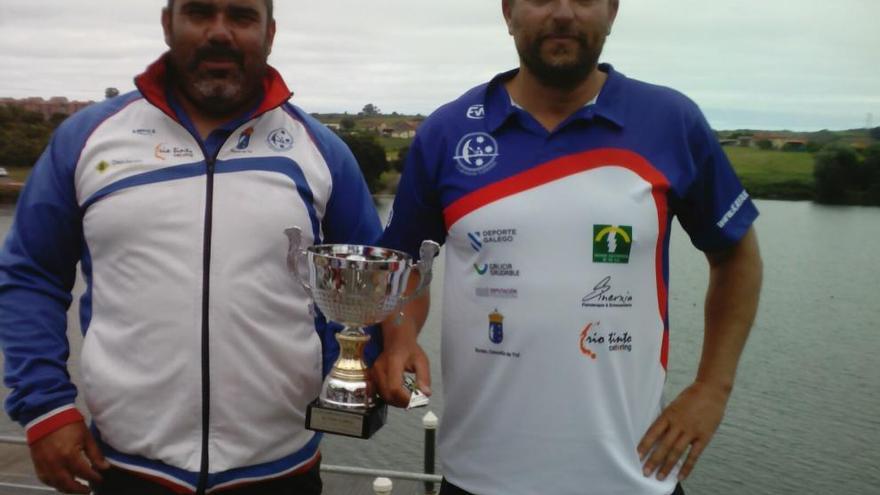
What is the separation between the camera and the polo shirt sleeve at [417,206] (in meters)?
2.01

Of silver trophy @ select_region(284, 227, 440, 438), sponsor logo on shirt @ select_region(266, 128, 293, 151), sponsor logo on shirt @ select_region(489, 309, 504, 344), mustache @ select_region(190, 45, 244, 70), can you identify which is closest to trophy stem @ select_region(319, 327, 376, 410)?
silver trophy @ select_region(284, 227, 440, 438)

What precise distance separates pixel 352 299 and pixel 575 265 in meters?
0.55

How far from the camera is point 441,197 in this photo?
6.54 feet

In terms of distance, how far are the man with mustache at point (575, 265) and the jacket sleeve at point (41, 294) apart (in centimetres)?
87

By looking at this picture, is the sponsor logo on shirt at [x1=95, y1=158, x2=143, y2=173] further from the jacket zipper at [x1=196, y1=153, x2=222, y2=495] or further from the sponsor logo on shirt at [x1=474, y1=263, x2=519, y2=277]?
the sponsor logo on shirt at [x1=474, y1=263, x2=519, y2=277]

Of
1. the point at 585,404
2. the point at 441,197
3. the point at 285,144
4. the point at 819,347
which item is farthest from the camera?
the point at 819,347

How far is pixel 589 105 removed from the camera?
1.92 m

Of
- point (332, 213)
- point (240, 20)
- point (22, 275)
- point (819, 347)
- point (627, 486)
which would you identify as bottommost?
point (819, 347)

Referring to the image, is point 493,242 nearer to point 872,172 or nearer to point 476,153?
point 476,153

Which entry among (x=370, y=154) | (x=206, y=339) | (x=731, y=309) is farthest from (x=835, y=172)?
(x=206, y=339)

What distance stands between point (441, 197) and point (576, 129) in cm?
34

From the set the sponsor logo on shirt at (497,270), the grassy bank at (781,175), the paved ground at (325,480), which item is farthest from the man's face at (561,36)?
Result: the grassy bank at (781,175)

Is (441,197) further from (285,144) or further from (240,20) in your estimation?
(240,20)

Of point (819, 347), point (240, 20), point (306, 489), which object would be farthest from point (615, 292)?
point (819, 347)
